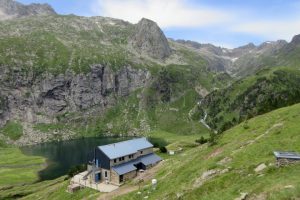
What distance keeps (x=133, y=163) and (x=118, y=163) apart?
18.8 feet

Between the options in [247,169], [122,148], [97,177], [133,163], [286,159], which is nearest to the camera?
[286,159]

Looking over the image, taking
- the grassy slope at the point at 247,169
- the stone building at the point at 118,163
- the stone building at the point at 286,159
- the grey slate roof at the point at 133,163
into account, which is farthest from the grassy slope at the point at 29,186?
the stone building at the point at 286,159

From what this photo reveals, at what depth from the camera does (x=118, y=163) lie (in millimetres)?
94375

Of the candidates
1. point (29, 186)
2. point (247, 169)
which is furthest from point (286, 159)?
point (29, 186)

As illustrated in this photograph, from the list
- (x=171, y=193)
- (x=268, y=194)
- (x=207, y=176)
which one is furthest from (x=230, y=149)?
(x=268, y=194)

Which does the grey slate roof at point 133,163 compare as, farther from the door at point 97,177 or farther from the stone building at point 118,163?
the door at point 97,177

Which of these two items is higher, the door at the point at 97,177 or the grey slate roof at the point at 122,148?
the grey slate roof at the point at 122,148

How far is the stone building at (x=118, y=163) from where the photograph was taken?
9148cm

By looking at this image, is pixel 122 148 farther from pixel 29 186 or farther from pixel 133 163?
pixel 29 186

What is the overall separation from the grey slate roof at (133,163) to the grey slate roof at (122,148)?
267cm

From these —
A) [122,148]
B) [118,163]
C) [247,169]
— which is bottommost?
[118,163]

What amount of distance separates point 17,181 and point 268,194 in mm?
157109

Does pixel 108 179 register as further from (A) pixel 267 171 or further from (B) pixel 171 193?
(A) pixel 267 171

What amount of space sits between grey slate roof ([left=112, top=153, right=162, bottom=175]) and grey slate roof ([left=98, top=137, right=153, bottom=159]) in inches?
105
